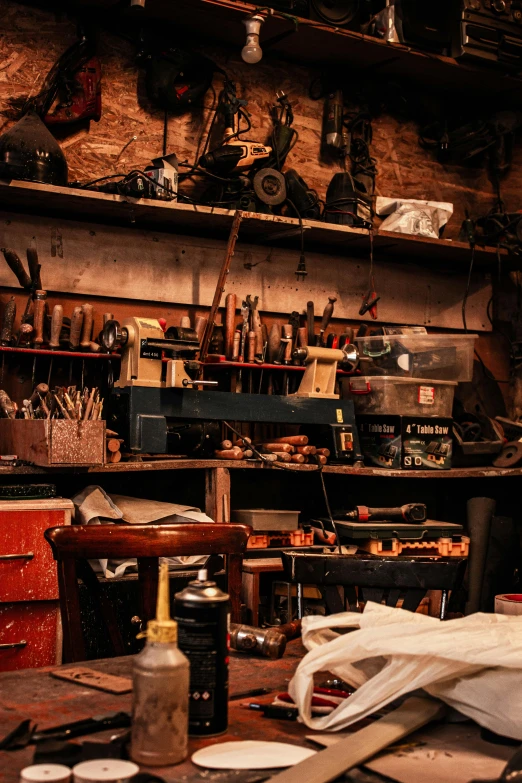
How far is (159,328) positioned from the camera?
3174mm

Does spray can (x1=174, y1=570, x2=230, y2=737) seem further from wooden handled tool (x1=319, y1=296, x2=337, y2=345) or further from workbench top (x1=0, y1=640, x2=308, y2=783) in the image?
wooden handled tool (x1=319, y1=296, x2=337, y2=345)

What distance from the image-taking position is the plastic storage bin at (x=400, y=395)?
3623 mm

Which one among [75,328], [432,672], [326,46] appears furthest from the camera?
[326,46]

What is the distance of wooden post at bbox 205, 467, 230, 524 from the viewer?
319 cm

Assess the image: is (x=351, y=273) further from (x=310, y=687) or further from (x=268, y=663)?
(x=310, y=687)

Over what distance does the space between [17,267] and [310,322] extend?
1277 mm

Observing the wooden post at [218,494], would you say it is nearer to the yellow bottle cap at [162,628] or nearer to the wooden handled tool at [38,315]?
the wooden handled tool at [38,315]

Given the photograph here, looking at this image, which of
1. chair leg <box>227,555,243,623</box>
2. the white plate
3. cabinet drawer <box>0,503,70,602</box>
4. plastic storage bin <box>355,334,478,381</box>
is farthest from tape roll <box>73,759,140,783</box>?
plastic storage bin <box>355,334,478,381</box>

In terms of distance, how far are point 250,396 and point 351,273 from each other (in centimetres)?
117

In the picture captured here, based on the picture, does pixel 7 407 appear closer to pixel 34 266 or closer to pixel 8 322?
pixel 8 322

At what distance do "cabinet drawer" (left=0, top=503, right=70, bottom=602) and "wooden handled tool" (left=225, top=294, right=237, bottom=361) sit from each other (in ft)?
3.68

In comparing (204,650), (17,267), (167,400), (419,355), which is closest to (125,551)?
(204,650)

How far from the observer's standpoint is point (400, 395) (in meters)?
3.63

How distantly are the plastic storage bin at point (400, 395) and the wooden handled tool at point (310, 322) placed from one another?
25 cm
